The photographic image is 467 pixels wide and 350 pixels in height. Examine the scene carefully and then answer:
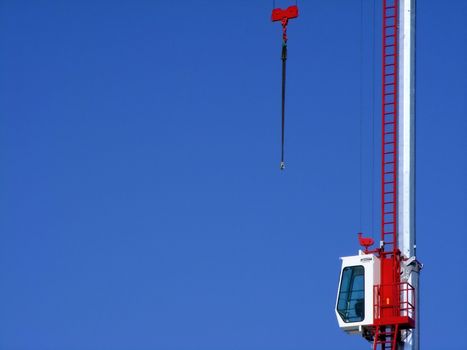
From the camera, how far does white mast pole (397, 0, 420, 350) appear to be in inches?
2778

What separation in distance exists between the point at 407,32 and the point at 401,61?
1.11 meters

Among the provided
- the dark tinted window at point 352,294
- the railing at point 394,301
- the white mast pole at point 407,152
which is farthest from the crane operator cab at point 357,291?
the white mast pole at point 407,152

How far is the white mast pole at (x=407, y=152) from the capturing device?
70562 mm

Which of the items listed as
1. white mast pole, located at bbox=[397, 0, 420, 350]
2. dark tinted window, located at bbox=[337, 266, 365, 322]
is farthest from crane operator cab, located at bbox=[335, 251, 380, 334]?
white mast pole, located at bbox=[397, 0, 420, 350]

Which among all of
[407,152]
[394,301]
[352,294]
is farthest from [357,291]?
[407,152]

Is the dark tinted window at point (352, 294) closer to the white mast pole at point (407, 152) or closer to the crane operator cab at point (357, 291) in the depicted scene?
the crane operator cab at point (357, 291)

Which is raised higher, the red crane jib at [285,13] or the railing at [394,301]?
the red crane jib at [285,13]

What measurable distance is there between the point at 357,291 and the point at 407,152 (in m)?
5.47

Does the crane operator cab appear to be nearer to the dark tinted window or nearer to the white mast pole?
the dark tinted window

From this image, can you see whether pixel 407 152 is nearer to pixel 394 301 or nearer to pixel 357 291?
pixel 357 291

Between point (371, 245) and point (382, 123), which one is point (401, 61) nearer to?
point (382, 123)

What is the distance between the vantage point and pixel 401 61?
240 feet

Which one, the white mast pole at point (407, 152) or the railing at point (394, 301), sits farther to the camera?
the white mast pole at point (407, 152)

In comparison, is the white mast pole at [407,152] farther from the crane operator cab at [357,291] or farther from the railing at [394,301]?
the crane operator cab at [357,291]
